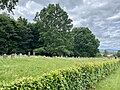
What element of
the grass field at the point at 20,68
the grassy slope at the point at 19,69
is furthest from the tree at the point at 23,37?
the grassy slope at the point at 19,69

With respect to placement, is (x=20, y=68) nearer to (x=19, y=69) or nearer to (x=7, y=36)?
(x=19, y=69)

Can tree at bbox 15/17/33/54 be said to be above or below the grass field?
above

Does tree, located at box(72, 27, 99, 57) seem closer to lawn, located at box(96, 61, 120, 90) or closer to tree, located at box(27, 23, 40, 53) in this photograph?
tree, located at box(27, 23, 40, 53)

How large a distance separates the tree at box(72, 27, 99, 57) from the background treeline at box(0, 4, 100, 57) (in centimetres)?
1221

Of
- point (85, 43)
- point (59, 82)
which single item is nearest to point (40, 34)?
point (85, 43)

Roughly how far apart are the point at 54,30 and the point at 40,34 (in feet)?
11.3

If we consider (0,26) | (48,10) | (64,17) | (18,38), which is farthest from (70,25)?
(0,26)

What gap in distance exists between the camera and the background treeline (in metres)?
49.9

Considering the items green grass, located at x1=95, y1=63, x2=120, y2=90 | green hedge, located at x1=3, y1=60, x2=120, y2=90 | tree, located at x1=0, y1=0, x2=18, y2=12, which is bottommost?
green grass, located at x1=95, y1=63, x2=120, y2=90

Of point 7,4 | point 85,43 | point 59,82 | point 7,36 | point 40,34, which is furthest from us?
point 85,43

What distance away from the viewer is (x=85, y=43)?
77.8m

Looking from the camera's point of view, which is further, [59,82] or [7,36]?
[7,36]

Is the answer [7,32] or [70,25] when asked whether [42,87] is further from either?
[70,25]

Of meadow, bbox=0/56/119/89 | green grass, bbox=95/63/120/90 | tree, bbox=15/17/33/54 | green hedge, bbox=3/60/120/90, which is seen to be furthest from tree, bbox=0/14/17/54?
green hedge, bbox=3/60/120/90
